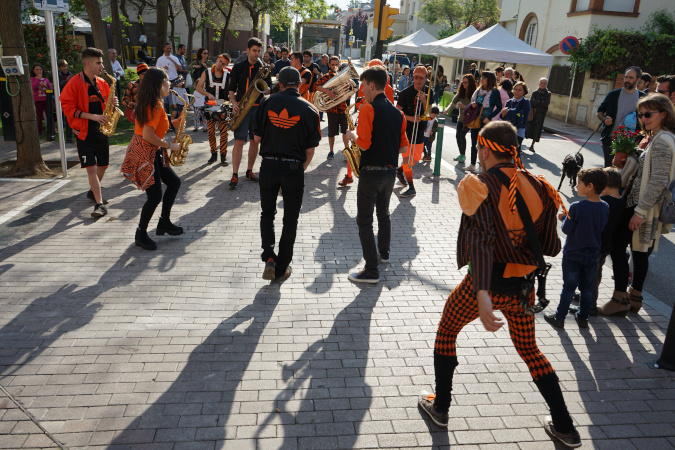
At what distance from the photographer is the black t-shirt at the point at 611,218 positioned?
15.2ft

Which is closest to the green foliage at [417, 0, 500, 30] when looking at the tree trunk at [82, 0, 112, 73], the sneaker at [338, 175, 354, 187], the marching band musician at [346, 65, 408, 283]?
the tree trunk at [82, 0, 112, 73]

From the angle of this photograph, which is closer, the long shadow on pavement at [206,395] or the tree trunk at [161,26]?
the long shadow on pavement at [206,395]

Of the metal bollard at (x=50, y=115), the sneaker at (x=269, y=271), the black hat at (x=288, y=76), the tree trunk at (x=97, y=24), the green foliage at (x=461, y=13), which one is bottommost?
the sneaker at (x=269, y=271)

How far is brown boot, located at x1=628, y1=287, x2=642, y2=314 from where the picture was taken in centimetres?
486

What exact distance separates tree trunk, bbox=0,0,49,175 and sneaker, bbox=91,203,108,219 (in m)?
2.58

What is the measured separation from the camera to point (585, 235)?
4258 mm

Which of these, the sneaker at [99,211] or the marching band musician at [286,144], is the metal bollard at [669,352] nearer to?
the marching band musician at [286,144]

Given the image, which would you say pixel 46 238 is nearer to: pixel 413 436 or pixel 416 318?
pixel 416 318

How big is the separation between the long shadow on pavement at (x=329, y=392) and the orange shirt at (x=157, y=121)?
9.38 feet

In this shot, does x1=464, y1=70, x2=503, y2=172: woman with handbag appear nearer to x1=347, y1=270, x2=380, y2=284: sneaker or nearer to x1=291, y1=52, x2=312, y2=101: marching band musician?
x1=291, y1=52, x2=312, y2=101: marching band musician

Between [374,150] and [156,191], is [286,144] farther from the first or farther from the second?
[156,191]

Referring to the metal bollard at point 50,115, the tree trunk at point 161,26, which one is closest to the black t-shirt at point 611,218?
the metal bollard at point 50,115

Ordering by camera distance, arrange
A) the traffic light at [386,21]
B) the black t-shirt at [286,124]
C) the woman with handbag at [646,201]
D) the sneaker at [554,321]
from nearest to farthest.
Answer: the woman with handbag at [646,201]
the sneaker at [554,321]
the black t-shirt at [286,124]
the traffic light at [386,21]

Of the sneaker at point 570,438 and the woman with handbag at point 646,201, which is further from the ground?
the woman with handbag at point 646,201
